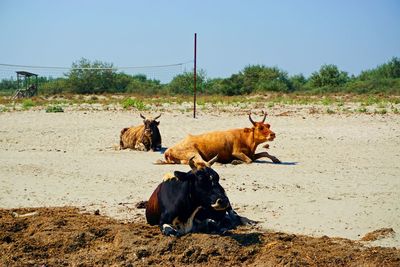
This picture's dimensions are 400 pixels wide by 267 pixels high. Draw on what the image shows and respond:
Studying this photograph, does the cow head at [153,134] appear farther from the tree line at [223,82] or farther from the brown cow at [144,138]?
the tree line at [223,82]

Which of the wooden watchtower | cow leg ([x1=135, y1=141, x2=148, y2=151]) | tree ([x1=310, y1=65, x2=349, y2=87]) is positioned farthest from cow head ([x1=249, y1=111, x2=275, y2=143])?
tree ([x1=310, y1=65, x2=349, y2=87])

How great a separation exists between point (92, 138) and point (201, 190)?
12185mm

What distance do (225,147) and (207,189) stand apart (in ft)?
22.4

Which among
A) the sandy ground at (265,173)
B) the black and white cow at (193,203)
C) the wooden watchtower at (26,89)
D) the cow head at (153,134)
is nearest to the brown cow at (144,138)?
the cow head at (153,134)

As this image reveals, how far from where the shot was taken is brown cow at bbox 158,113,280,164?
15.1m

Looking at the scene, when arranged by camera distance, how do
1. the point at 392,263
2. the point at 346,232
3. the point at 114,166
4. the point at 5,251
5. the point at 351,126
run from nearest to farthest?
the point at 392,263 < the point at 5,251 < the point at 346,232 < the point at 114,166 < the point at 351,126

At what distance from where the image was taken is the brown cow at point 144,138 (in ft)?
59.7

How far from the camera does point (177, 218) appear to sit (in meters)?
8.62

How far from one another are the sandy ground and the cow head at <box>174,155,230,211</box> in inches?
49.7

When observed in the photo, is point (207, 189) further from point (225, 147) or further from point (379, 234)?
point (225, 147)

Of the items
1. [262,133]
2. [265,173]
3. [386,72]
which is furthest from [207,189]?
[386,72]

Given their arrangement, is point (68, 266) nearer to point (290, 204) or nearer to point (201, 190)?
point (201, 190)

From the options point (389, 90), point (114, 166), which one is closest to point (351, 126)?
point (114, 166)

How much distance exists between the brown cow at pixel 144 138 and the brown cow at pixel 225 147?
2.91m
